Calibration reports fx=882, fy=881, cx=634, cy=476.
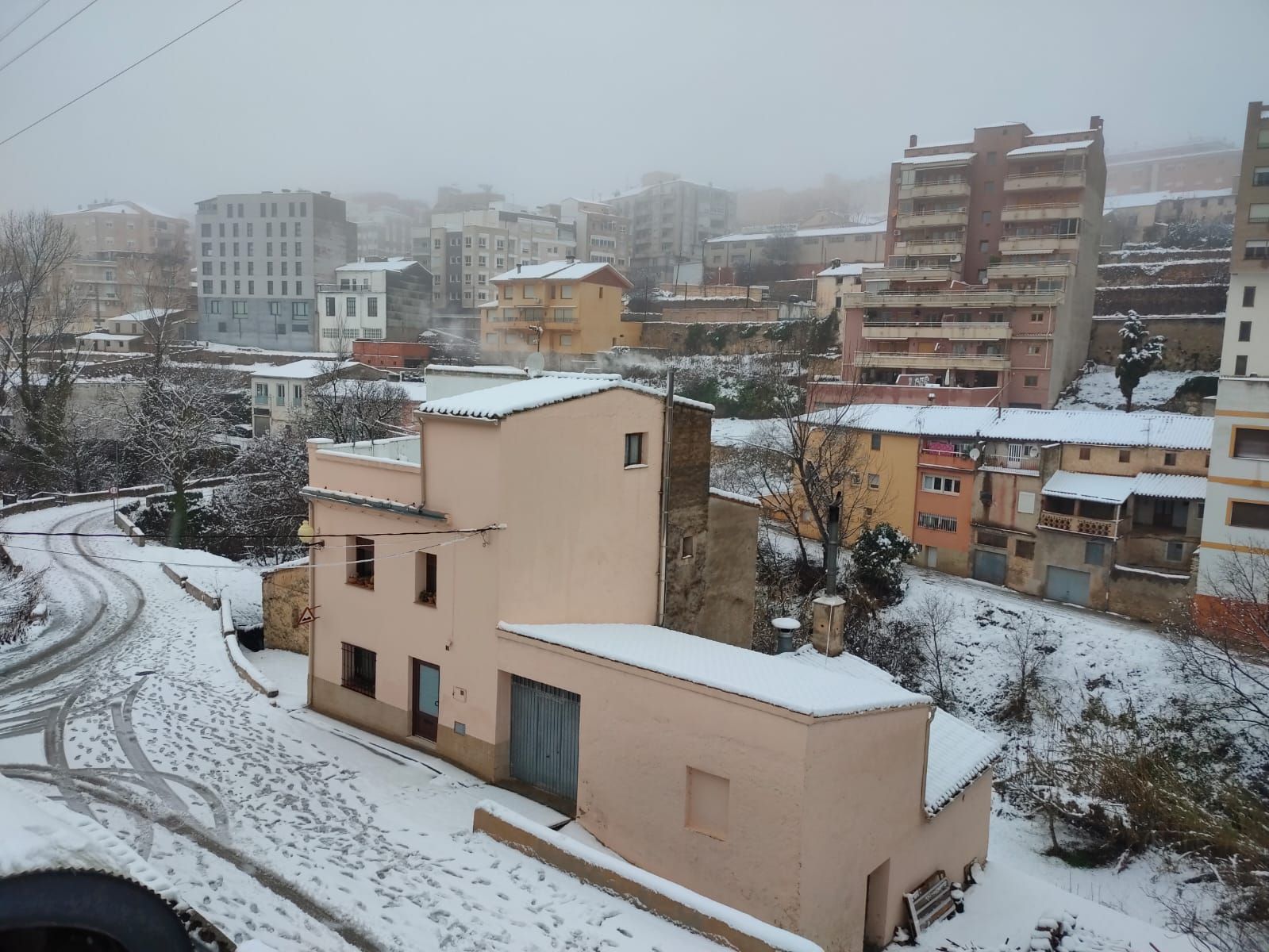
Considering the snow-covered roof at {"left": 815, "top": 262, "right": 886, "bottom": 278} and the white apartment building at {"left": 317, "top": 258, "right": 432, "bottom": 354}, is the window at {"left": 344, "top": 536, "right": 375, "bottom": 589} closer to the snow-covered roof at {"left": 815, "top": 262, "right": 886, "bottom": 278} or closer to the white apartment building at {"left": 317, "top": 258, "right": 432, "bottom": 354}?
the snow-covered roof at {"left": 815, "top": 262, "right": 886, "bottom": 278}

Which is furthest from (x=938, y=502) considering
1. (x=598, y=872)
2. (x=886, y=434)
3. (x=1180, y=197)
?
(x=1180, y=197)

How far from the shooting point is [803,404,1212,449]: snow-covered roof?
81.8 ft

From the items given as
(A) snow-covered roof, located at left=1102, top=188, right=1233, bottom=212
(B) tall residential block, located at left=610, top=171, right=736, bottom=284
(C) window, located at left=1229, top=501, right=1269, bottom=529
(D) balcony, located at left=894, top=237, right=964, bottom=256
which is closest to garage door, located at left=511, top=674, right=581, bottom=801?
(C) window, located at left=1229, top=501, right=1269, bottom=529

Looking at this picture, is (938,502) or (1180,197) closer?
(938,502)

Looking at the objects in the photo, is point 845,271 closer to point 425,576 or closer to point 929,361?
point 929,361

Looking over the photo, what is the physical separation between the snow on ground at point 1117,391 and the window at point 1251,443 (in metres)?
10.9

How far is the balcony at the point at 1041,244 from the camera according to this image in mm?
35375

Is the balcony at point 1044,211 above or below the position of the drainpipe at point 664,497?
above

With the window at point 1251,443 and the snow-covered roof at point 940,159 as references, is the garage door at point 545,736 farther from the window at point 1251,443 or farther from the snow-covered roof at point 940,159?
the snow-covered roof at point 940,159

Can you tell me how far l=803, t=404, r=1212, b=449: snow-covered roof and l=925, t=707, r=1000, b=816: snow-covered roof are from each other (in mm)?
15469

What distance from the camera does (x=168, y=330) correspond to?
44875mm

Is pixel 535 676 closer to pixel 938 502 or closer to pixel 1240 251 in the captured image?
pixel 938 502

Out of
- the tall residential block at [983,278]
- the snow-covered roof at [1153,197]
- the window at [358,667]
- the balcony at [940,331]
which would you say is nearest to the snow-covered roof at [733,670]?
the window at [358,667]

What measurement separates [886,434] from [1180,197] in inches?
1476
